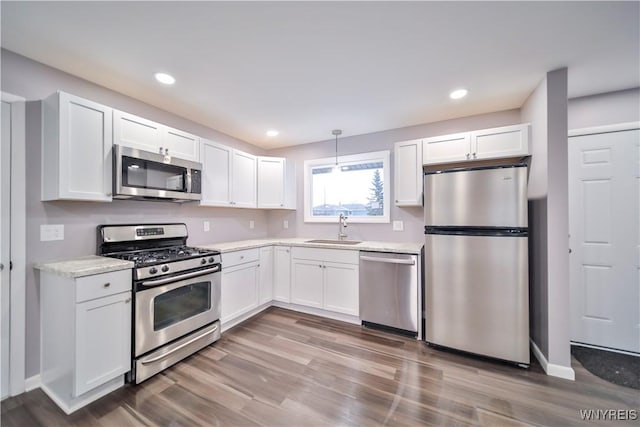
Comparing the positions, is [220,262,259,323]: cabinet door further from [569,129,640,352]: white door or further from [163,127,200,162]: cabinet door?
[569,129,640,352]: white door

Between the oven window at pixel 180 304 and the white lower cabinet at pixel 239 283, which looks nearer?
the oven window at pixel 180 304

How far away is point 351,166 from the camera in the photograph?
12.1ft

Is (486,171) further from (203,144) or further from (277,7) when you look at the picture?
(203,144)

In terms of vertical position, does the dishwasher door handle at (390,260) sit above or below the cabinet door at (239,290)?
above

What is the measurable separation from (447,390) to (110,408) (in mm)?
2392

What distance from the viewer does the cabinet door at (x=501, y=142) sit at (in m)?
2.38

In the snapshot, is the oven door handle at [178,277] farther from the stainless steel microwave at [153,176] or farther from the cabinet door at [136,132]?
the cabinet door at [136,132]

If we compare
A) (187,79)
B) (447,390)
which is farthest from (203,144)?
(447,390)

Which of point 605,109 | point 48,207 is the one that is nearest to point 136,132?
point 48,207

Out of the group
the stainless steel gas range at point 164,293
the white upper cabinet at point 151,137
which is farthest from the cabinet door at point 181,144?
the stainless steel gas range at point 164,293

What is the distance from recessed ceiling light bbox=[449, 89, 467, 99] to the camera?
236cm

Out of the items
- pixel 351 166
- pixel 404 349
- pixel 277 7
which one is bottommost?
pixel 404 349

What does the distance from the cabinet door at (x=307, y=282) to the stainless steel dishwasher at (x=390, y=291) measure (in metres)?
0.58

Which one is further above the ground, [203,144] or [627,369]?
[203,144]
